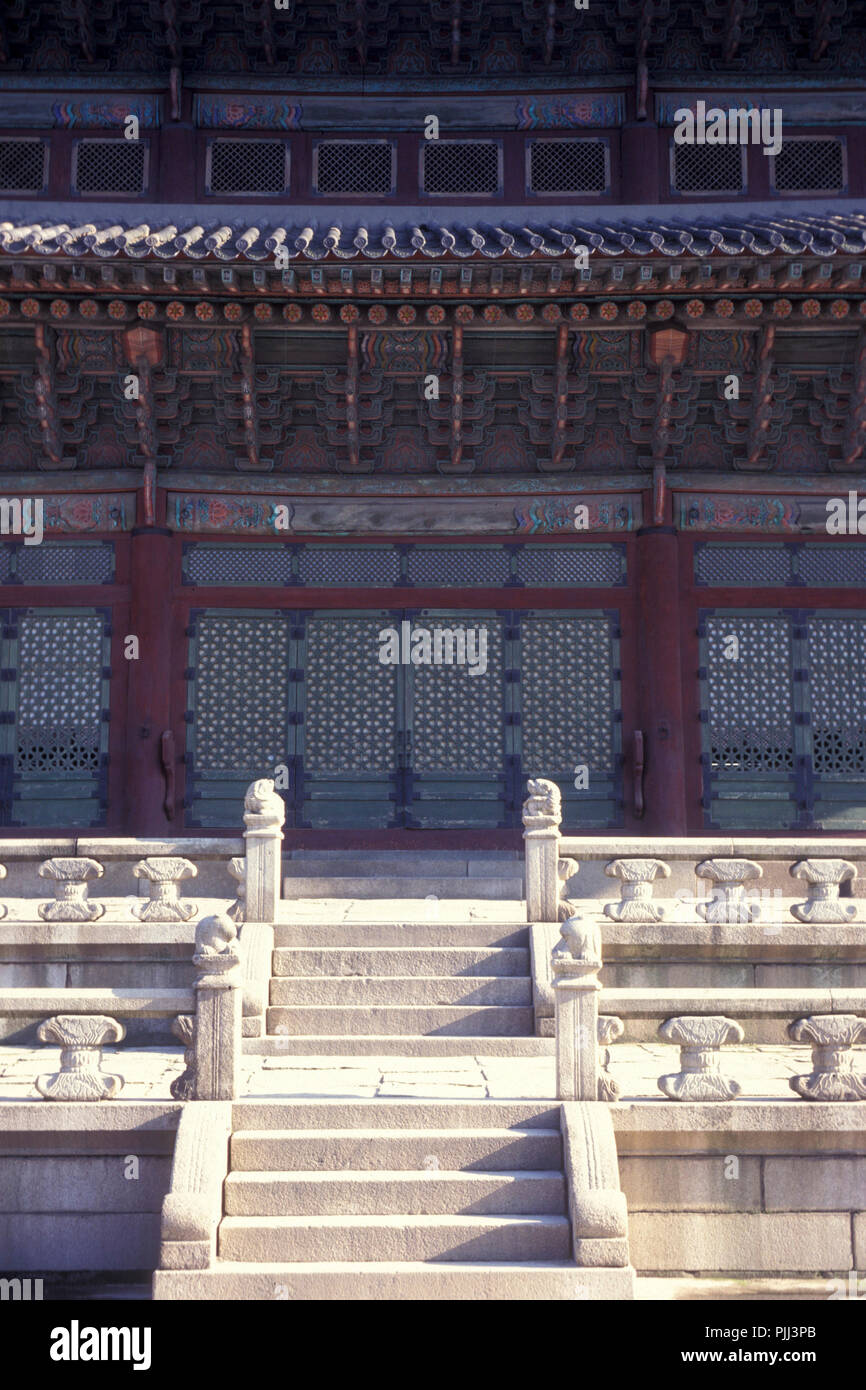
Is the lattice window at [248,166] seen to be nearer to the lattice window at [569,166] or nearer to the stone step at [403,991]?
the lattice window at [569,166]

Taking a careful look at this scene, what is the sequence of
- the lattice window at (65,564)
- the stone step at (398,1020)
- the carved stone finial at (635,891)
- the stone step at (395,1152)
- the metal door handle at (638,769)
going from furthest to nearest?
1. the lattice window at (65,564)
2. the metal door handle at (638,769)
3. the carved stone finial at (635,891)
4. the stone step at (398,1020)
5. the stone step at (395,1152)

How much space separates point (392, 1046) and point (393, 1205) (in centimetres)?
145

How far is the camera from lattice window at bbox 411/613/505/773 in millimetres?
11320

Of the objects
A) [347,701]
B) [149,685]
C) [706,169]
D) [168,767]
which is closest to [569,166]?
[706,169]

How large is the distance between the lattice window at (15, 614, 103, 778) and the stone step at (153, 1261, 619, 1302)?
6342 millimetres

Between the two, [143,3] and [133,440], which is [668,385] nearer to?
[133,440]

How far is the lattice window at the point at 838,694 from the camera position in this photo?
37.0 feet

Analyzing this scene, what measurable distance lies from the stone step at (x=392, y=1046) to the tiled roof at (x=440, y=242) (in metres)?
5.76

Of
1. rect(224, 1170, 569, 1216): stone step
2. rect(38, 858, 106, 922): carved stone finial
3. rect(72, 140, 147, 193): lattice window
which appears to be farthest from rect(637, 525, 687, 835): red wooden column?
Answer: rect(72, 140, 147, 193): lattice window

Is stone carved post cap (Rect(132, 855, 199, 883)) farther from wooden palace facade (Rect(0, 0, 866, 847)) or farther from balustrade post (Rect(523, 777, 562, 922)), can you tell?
wooden palace facade (Rect(0, 0, 866, 847))

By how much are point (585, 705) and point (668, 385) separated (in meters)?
2.85

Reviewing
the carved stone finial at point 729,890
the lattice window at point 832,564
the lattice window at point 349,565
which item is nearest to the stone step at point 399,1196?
the carved stone finial at point 729,890

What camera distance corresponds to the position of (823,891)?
8141 millimetres

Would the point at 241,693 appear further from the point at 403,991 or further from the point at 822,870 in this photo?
the point at 822,870
